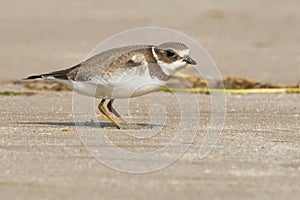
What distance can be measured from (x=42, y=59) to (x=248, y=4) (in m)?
10.3

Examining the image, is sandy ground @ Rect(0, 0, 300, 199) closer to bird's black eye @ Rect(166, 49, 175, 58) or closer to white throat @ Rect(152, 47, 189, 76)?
white throat @ Rect(152, 47, 189, 76)

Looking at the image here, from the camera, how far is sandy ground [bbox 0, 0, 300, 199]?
5469 mm

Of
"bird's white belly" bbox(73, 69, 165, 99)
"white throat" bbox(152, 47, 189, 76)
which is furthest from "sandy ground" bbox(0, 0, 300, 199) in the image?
"white throat" bbox(152, 47, 189, 76)

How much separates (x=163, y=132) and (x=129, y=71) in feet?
1.90

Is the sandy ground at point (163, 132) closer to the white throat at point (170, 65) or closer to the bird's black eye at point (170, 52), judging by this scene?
the white throat at point (170, 65)

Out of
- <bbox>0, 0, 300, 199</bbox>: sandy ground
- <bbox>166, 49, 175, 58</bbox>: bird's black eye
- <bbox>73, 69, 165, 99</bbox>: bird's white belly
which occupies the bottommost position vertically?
<bbox>0, 0, 300, 199</bbox>: sandy ground

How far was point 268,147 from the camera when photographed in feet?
22.2

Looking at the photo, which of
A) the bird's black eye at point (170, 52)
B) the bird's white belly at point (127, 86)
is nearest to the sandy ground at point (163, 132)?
the bird's white belly at point (127, 86)

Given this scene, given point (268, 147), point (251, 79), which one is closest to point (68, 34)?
point (251, 79)

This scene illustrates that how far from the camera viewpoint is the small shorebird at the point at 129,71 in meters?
7.32

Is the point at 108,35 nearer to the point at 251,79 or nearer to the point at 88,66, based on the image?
the point at 251,79

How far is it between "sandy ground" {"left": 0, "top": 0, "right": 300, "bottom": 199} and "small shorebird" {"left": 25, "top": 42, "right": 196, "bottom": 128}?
373mm

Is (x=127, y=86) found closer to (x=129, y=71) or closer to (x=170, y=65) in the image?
(x=129, y=71)

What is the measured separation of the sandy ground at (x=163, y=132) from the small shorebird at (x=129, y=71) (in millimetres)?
373
